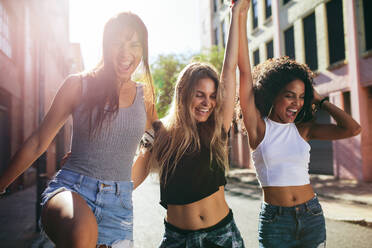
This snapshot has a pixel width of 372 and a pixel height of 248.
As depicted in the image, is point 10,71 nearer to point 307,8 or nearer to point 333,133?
point 333,133

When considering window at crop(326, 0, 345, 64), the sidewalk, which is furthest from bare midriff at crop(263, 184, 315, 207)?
window at crop(326, 0, 345, 64)

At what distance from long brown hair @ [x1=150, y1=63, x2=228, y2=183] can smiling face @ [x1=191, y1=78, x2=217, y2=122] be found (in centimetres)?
3

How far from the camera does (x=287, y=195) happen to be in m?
2.47

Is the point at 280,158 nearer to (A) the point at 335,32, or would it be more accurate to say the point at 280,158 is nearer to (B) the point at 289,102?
(B) the point at 289,102

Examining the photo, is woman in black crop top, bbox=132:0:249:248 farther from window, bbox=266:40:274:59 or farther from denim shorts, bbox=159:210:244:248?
window, bbox=266:40:274:59

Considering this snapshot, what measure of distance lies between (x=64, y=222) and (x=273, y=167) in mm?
1585

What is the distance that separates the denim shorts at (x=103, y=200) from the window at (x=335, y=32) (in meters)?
13.7

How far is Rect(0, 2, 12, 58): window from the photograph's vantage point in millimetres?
10955

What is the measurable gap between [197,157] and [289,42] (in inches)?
642

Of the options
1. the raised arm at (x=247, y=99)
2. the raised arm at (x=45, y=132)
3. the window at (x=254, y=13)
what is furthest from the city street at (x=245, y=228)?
the window at (x=254, y=13)

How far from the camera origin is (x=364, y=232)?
222 inches

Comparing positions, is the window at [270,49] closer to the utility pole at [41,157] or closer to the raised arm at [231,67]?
the utility pole at [41,157]

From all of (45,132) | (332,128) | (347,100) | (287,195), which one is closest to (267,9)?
(347,100)

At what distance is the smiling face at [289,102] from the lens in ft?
8.78
